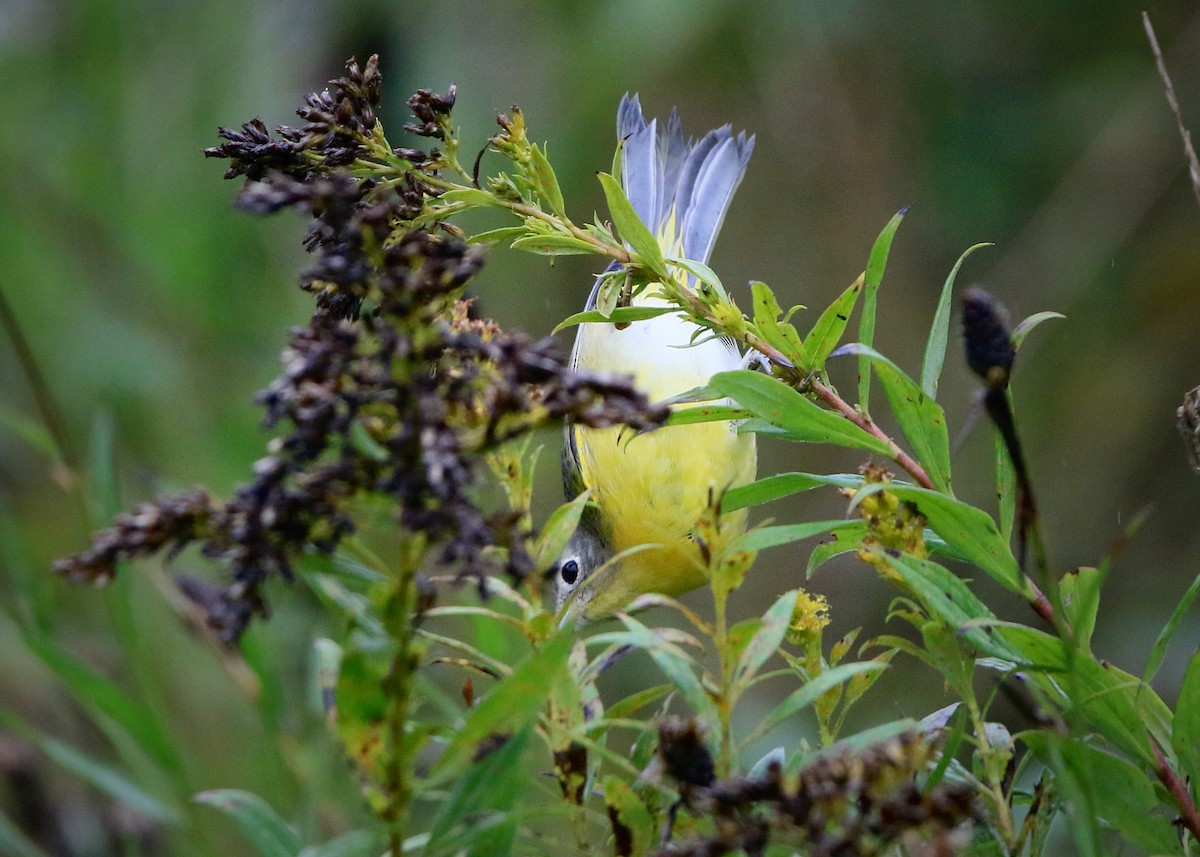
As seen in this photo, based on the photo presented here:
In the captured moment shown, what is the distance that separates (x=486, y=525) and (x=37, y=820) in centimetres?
115

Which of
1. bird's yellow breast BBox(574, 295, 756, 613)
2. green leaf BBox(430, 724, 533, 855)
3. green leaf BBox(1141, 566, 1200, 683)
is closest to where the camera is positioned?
green leaf BBox(430, 724, 533, 855)

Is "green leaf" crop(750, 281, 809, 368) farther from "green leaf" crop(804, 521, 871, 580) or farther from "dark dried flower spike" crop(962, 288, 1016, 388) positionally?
"dark dried flower spike" crop(962, 288, 1016, 388)

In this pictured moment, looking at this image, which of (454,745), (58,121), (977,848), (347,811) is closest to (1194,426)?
(977,848)

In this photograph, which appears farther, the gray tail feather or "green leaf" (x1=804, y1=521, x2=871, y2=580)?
the gray tail feather

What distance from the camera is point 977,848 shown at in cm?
66

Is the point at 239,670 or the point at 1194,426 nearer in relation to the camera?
the point at 1194,426

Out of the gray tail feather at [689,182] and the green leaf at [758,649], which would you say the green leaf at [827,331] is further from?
the gray tail feather at [689,182]

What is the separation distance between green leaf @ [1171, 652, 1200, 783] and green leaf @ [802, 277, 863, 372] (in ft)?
1.02

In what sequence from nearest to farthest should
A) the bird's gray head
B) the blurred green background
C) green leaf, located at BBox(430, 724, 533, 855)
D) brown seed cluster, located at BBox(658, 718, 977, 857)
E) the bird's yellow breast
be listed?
1. brown seed cluster, located at BBox(658, 718, 977, 857)
2. green leaf, located at BBox(430, 724, 533, 855)
3. the bird's yellow breast
4. the bird's gray head
5. the blurred green background

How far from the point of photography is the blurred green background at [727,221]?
2.73 m

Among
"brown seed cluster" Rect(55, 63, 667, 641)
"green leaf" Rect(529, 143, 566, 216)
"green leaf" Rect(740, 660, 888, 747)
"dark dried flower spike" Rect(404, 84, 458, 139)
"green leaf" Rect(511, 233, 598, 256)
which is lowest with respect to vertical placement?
"green leaf" Rect(740, 660, 888, 747)

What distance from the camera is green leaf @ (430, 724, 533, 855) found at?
22.8 inches

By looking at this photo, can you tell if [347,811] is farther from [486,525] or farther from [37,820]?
[486,525]

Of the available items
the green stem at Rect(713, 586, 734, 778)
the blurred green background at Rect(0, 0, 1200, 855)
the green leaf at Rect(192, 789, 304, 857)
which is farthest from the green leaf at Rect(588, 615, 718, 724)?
the blurred green background at Rect(0, 0, 1200, 855)
